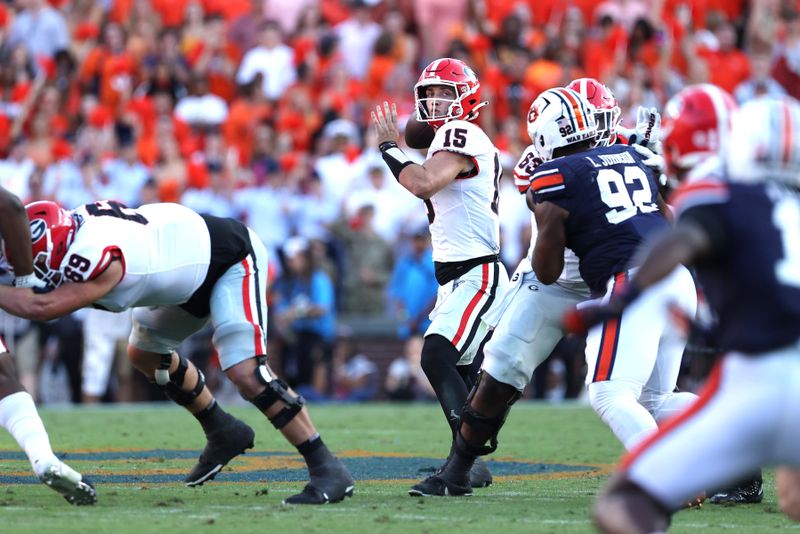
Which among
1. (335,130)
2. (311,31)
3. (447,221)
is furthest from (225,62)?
(447,221)

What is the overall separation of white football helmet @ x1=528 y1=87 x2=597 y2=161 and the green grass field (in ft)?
5.48

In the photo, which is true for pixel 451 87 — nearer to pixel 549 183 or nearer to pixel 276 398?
pixel 549 183

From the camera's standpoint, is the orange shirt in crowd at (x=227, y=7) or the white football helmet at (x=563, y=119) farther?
the orange shirt in crowd at (x=227, y=7)

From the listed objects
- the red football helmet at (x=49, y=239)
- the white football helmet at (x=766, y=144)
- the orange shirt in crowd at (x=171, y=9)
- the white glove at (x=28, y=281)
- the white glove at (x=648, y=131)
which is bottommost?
the white glove at (x=28, y=281)

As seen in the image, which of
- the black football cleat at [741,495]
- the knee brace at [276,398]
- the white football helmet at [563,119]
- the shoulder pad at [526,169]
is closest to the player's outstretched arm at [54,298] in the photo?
the knee brace at [276,398]

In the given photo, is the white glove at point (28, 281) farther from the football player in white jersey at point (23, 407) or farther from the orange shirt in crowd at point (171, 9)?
the orange shirt in crowd at point (171, 9)

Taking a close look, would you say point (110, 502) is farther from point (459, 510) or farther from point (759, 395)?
point (759, 395)

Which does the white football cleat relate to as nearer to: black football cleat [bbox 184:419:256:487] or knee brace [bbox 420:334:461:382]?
black football cleat [bbox 184:419:256:487]

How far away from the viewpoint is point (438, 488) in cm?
617

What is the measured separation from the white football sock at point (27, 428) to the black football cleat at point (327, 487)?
1.05 meters

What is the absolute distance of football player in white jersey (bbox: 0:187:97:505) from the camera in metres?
5.28

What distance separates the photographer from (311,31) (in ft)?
→ 53.1

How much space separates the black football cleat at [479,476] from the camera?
261 inches

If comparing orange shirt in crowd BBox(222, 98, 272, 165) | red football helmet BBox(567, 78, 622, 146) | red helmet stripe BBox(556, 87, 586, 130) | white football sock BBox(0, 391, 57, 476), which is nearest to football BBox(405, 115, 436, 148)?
red football helmet BBox(567, 78, 622, 146)
